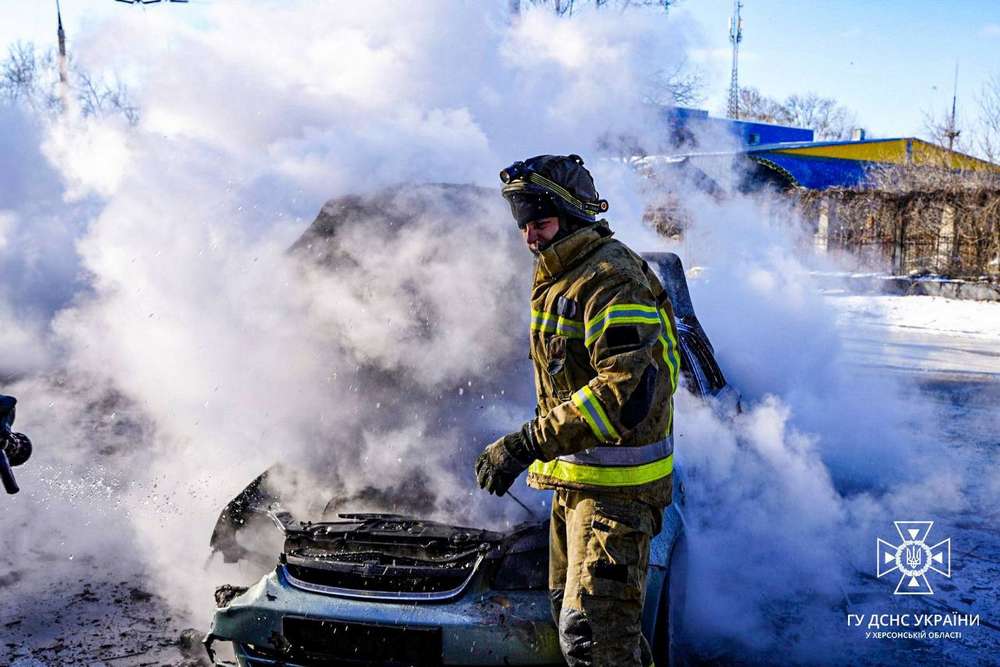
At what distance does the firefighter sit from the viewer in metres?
2.61

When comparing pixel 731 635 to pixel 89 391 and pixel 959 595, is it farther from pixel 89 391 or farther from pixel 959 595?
pixel 89 391

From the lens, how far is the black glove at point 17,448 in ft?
12.0

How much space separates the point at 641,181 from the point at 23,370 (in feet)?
25.2

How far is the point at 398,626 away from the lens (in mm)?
3033

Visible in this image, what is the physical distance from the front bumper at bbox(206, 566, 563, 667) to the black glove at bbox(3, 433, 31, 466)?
1.14m

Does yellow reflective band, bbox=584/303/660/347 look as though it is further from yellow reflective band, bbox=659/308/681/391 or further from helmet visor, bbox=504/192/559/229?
helmet visor, bbox=504/192/559/229

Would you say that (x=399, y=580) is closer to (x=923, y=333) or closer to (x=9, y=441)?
(x=9, y=441)

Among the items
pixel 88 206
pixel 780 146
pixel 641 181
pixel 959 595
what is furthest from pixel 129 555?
pixel 780 146

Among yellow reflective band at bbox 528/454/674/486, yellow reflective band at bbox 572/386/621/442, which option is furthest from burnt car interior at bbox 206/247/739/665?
yellow reflective band at bbox 572/386/621/442

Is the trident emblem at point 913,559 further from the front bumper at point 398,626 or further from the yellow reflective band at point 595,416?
the yellow reflective band at point 595,416

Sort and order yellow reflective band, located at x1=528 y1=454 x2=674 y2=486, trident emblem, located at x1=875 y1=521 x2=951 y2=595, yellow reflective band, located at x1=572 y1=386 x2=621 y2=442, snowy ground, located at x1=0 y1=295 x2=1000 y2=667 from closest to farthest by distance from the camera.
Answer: yellow reflective band, located at x1=572 y1=386 x2=621 y2=442
yellow reflective band, located at x1=528 y1=454 x2=674 y2=486
snowy ground, located at x1=0 y1=295 x2=1000 y2=667
trident emblem, located at x1=875 y1=521 x2=951 y2=595

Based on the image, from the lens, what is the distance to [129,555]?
5363 mm

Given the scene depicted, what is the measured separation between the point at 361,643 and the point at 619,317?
4.69 ft

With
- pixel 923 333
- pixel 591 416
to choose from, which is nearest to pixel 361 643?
pixel 591 416
